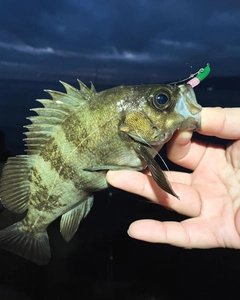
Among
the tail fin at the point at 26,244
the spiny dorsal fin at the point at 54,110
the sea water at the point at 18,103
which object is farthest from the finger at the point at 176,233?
the sea water at the point at 18,103

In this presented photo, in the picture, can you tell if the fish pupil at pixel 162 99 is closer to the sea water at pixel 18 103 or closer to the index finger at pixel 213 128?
the index finger at pixel 213 128

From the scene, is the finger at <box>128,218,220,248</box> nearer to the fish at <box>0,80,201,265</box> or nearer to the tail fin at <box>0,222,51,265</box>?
the fish at <box>0,80,201,265</box>

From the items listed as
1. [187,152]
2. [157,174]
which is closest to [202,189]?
[187,152]

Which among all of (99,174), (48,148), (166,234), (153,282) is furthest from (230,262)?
(48,148)

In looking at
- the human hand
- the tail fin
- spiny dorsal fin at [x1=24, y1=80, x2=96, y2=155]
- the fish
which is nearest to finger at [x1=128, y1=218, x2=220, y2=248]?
the human hand

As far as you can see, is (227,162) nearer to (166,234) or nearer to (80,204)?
(166,234)

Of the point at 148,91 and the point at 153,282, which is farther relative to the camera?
the point at 153,282
